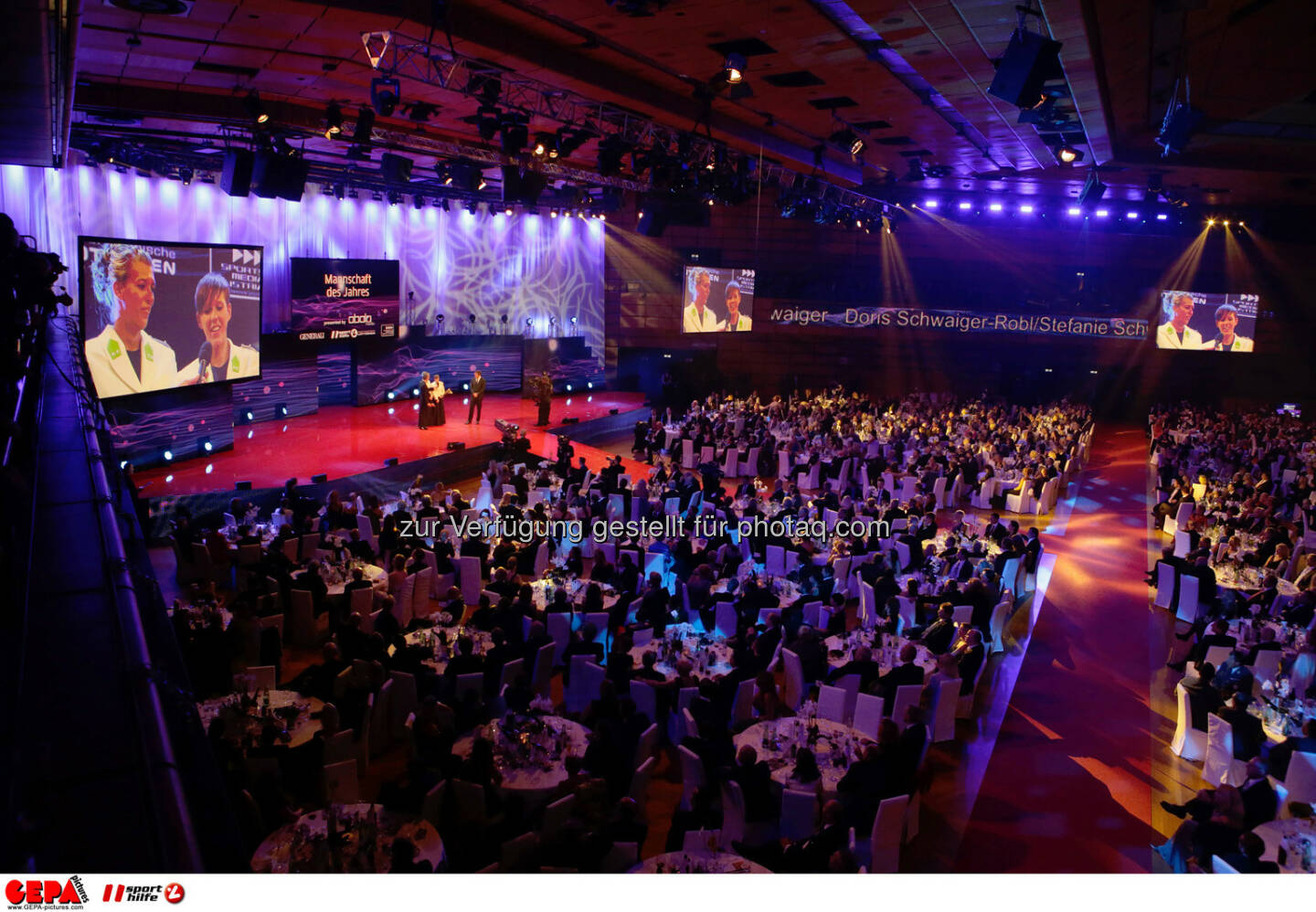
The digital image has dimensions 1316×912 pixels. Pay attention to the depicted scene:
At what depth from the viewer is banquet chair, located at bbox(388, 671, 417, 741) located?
7.30 m

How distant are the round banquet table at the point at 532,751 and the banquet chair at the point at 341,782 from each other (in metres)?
0.67

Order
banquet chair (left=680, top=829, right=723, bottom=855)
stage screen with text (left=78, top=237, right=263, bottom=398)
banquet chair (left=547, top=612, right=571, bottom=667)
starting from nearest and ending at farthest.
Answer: banquet chair (left=680, top=829, right=723, bottom=855), banquet chair (left=547, top=612, right=571, bottom=667), stage screen with text (left=78, top=237, right=263, bottom=398)

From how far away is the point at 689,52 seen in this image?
9.11 m

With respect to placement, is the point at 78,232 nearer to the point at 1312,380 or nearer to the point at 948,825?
the point at 948,825

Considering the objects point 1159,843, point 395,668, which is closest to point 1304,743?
point 1159,843

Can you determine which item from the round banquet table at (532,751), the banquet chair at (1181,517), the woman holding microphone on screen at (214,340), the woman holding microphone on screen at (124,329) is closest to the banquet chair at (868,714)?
the round banquet table at (532,751)

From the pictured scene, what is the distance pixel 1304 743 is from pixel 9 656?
7.52 metres

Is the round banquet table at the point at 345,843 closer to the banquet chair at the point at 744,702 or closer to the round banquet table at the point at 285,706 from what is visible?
the round banquet table at the point at 285,706

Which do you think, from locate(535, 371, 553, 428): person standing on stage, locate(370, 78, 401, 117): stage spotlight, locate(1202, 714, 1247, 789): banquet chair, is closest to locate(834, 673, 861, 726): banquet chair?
locate(1202, 714, 1247, 789): banquet chair

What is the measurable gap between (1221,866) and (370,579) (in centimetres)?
768

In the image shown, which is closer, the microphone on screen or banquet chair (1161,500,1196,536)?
banquet chair (1161,500,1196,536)

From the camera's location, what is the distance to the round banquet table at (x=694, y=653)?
7793mm

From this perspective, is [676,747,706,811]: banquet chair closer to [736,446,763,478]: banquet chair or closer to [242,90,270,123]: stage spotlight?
[242,90,270,123]: stage spotlight
